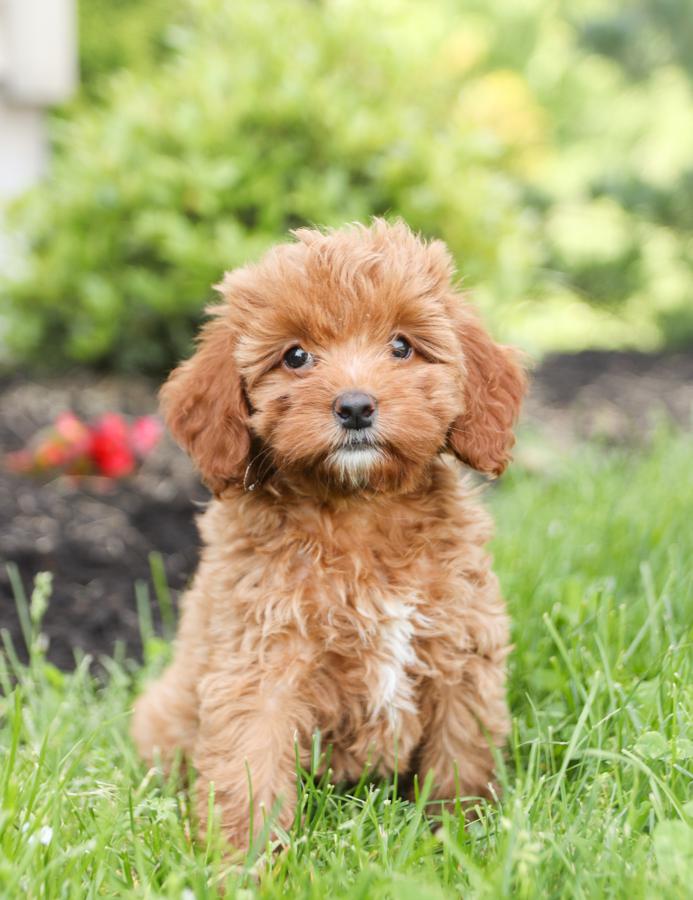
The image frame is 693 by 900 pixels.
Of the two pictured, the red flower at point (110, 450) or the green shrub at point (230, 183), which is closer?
the red flower at point (110, 450)

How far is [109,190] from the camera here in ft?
21.8

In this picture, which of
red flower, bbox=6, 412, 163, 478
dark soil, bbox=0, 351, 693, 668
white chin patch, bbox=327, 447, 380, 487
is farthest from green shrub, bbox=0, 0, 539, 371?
white chin patch, bbox=327, 447, 380, 487

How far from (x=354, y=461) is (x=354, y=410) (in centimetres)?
13

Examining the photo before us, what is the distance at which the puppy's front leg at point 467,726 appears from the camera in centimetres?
286

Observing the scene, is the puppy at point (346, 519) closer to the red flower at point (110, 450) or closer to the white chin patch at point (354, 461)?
the white chin patch at point (354, 461)

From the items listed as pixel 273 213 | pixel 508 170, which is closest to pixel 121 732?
pixel 273 213

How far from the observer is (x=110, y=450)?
5812mm

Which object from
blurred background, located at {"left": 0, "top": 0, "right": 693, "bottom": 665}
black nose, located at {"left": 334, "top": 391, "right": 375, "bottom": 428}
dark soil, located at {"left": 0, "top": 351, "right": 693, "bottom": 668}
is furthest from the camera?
blurred background, located at {"left": 0, "top": 0, "right": 693, "bottom": 665}

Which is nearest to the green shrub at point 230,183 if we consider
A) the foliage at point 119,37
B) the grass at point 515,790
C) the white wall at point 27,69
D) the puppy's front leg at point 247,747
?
the white wall at point 27,69

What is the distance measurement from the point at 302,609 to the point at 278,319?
750 millimetres

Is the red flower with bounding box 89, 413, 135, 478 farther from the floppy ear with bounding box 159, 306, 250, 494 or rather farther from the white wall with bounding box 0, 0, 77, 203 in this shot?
the white wall with bounding box 0, 0, 77, 203

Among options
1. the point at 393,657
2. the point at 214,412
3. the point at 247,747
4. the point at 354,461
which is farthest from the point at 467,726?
the point at 214,412

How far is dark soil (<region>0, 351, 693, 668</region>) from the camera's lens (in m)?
4.62

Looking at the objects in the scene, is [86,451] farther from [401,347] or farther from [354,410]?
[354,410]
